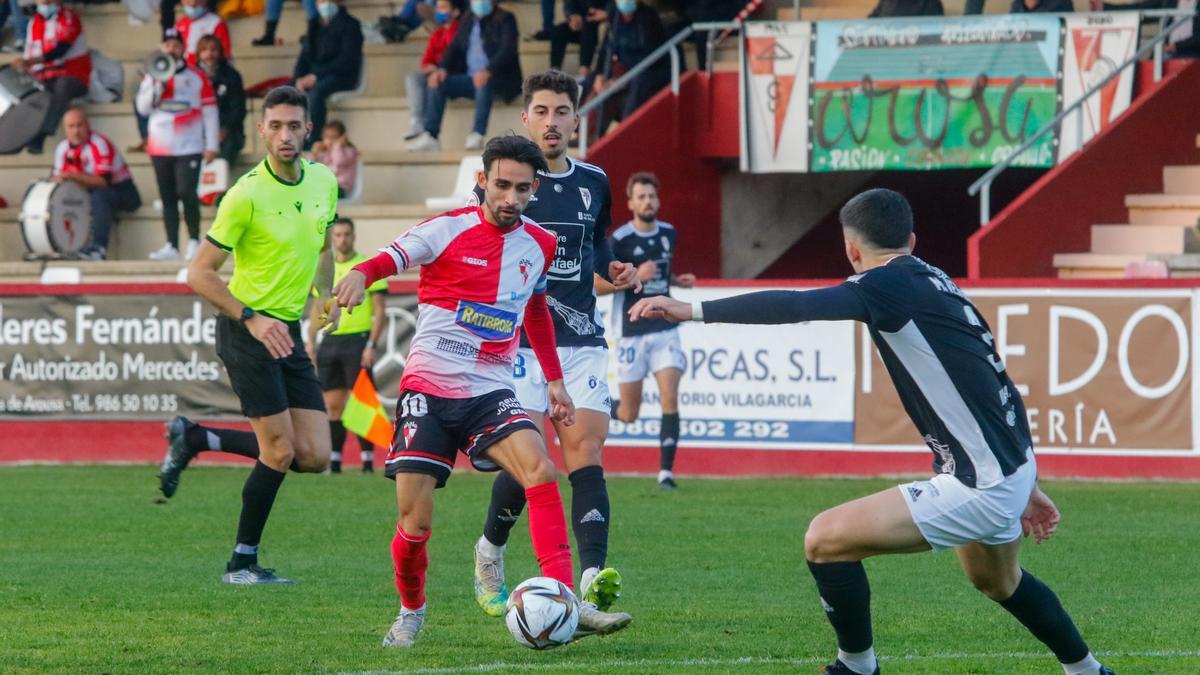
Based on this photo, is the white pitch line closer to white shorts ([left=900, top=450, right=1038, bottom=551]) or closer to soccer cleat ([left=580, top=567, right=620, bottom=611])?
soccer cleat ([left=580, top=567, right=620, bottom=611])

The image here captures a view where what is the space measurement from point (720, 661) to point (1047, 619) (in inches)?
52.9

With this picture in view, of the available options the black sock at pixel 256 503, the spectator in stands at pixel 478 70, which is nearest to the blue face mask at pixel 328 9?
the spectator in stands at pixel 478 70

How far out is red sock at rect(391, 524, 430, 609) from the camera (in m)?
7.46

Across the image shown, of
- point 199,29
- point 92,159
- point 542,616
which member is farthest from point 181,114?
point 542,616

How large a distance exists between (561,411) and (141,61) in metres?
17.7

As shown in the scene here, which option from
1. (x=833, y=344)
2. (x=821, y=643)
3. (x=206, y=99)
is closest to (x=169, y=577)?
(x=821, y=643)

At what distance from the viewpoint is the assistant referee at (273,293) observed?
9.51 m

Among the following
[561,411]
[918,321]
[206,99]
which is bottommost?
[561,411]

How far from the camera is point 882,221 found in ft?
21.2

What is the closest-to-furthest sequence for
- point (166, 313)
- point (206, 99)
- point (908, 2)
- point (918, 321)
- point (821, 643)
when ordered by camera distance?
point (918, 321) → point (821, 643) → point (166, 313) → point (908, 2) → point (206, 99)

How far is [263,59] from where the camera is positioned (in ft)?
79.3

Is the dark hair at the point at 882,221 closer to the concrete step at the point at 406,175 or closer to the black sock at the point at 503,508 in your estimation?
the black sock at the point at 503,508

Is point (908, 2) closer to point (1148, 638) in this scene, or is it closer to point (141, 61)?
point (141, 61)

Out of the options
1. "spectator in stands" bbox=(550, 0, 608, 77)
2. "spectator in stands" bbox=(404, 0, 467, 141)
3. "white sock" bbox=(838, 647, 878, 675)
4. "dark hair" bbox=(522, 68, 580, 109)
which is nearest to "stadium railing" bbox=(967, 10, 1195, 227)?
"spectator in stands" bbox=(550, 0, 608, 77)
